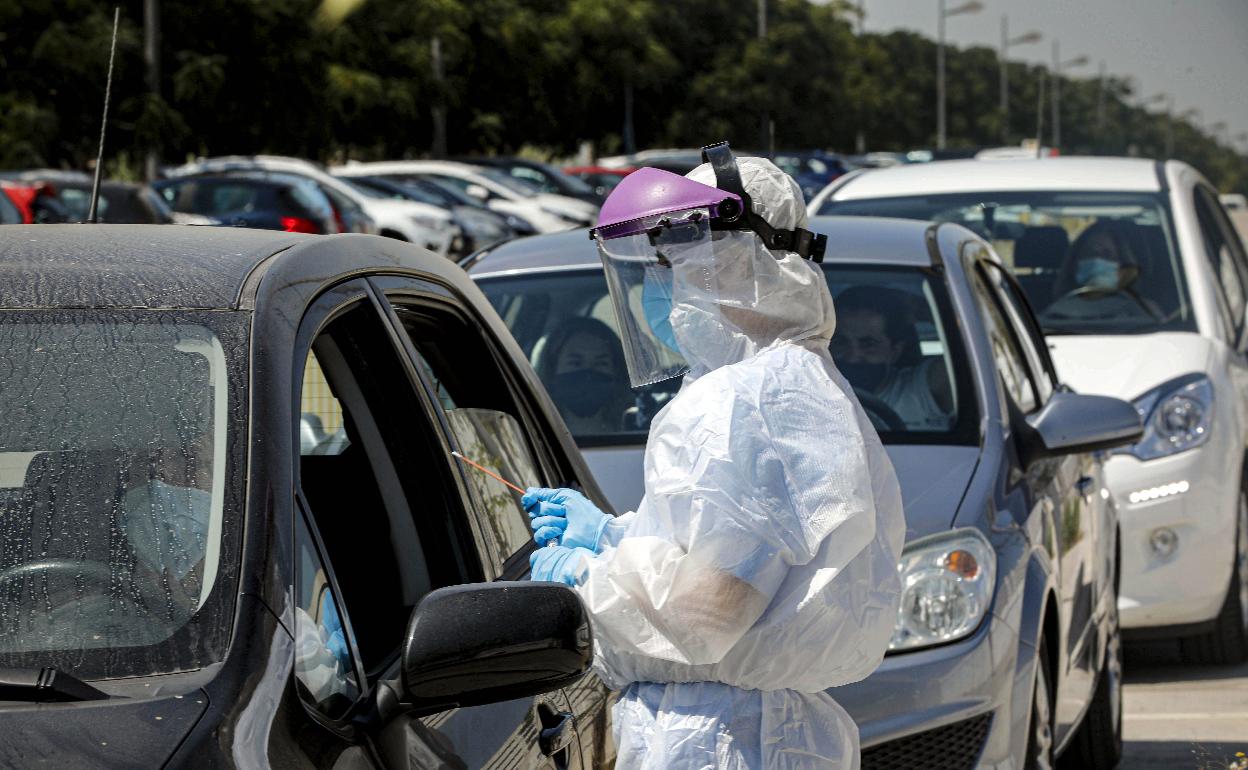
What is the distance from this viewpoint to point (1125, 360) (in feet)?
23.6

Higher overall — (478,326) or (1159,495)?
(478,326)

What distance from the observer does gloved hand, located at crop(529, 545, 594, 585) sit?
2.74m

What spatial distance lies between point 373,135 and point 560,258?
36.3 meters

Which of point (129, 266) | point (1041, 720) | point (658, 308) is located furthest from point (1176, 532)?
point (129, 266)

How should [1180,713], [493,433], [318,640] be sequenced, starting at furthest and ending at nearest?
[1180,713] → [493,433] → [318,640]

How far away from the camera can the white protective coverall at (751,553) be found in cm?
252

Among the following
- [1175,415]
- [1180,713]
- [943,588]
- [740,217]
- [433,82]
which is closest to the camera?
[740,217]

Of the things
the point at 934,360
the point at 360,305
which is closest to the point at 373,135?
the point at 934,360

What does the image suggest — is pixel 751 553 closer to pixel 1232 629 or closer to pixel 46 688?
pixel 46 688

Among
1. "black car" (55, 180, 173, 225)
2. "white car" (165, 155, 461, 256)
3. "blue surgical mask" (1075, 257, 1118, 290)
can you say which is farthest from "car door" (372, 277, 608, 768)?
"white car" (165, 155, 461, 256)

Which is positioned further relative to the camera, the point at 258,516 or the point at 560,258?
the point at 560,258

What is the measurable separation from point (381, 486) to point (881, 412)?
2772mm

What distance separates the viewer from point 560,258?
5.98 meters

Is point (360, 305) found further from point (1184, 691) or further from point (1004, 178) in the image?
point (1004, 178)
